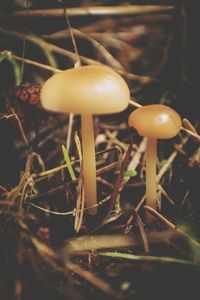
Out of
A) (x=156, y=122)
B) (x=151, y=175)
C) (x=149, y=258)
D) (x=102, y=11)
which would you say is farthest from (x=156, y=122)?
(x=102, y=11)

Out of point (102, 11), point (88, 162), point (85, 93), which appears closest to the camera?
point (85, 93)

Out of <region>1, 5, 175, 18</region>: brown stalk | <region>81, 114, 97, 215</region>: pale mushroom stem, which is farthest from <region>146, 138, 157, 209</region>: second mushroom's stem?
<region>1, 5, 175, 18</region>: brown stalk

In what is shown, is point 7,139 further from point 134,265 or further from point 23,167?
point 134,265

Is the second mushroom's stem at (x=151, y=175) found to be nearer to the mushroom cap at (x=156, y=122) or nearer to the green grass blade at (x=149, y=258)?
the mushroom cap at (x=156, y=122)

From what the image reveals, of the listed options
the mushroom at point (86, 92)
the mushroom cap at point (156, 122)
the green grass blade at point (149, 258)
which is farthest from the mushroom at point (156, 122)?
the green grass blade at point (149, 258)

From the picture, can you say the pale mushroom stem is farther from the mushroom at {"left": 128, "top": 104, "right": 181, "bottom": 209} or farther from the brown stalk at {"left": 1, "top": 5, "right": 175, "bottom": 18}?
the brown stalk at {"left": 1, "top": 5, "right": 175, "bottom": 18}

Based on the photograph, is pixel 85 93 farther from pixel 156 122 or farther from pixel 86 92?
pixel 156 122
